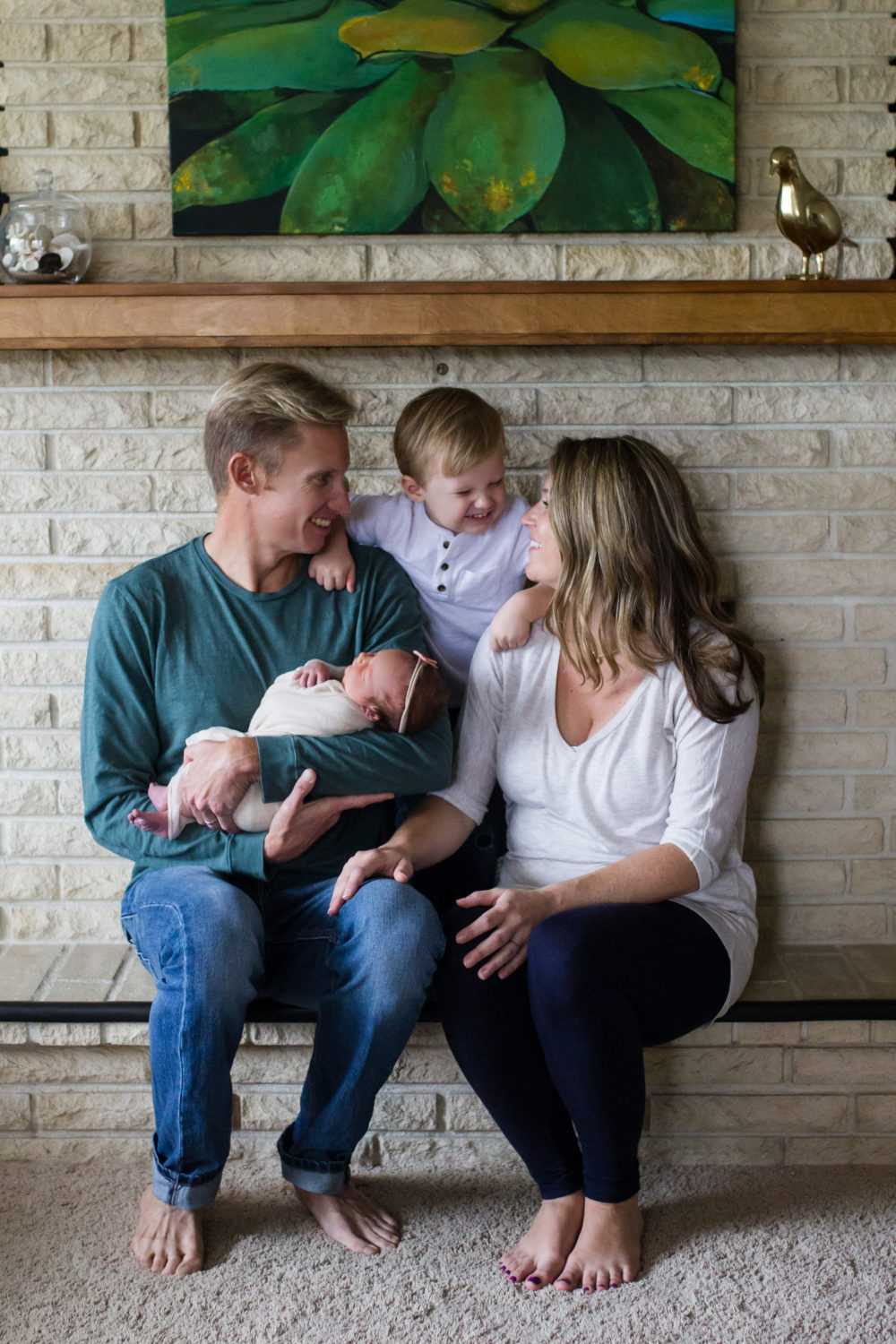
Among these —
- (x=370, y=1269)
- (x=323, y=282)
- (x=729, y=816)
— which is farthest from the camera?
(x=323, y=282)

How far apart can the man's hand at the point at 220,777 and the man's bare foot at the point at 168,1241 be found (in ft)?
1.91

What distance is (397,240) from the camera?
83.5 inches

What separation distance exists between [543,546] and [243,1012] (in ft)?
2.87

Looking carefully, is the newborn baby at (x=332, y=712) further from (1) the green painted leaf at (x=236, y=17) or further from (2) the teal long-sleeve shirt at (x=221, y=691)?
(1) the green painted leaf at (x=236, y=17)

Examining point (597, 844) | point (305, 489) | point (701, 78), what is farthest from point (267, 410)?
point (701, 78)

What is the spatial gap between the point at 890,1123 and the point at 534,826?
823 mm

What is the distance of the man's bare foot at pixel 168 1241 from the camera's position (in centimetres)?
167

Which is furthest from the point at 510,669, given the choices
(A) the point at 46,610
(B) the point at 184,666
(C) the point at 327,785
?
(A) the point at 46,610

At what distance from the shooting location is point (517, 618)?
190 cm

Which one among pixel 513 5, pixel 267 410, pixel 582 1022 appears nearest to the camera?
pixel 582 1022

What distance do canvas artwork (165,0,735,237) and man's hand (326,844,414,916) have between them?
114cm

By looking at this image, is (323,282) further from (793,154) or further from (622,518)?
(793,154)

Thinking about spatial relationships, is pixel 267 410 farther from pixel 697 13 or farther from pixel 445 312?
pixel 697 13

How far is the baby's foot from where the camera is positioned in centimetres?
175
